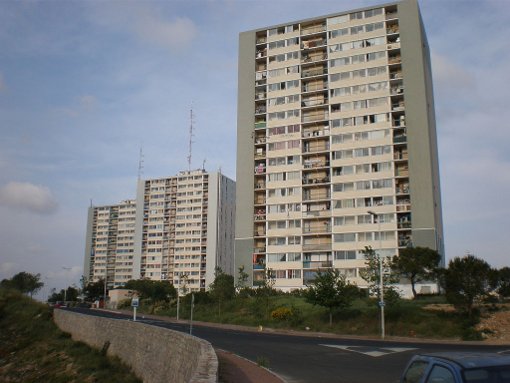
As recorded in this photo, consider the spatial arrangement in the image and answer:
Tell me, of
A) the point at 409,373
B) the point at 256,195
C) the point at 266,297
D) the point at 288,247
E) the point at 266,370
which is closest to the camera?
the point at 409,373

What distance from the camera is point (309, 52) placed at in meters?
79.9

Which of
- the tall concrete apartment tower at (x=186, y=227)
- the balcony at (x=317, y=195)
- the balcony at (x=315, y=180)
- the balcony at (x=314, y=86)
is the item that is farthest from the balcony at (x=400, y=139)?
the tall concrete apartment tower at (x=186, y=227)

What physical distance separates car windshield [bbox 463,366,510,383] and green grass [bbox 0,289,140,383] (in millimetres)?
18707

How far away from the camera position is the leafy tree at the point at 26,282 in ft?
326

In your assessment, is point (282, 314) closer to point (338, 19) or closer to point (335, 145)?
point (335, 145)

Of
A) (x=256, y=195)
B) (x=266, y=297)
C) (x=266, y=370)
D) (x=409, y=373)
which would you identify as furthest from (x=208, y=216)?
(x=409, y=373)

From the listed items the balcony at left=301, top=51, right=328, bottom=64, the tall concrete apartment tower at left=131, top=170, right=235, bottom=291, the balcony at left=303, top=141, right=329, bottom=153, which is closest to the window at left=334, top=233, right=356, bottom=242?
the balcony at left=303, top=141, right=329, bottom=153

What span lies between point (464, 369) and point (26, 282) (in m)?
110

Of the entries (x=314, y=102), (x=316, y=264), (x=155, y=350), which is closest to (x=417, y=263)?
(x=316, y=264)

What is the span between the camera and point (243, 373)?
1588 cm

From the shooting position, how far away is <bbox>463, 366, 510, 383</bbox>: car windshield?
5.23 meters

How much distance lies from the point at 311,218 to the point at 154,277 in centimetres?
8075

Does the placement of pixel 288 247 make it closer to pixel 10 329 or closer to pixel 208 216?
pixel 10 329

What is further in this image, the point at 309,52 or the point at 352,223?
the point at 309,52
